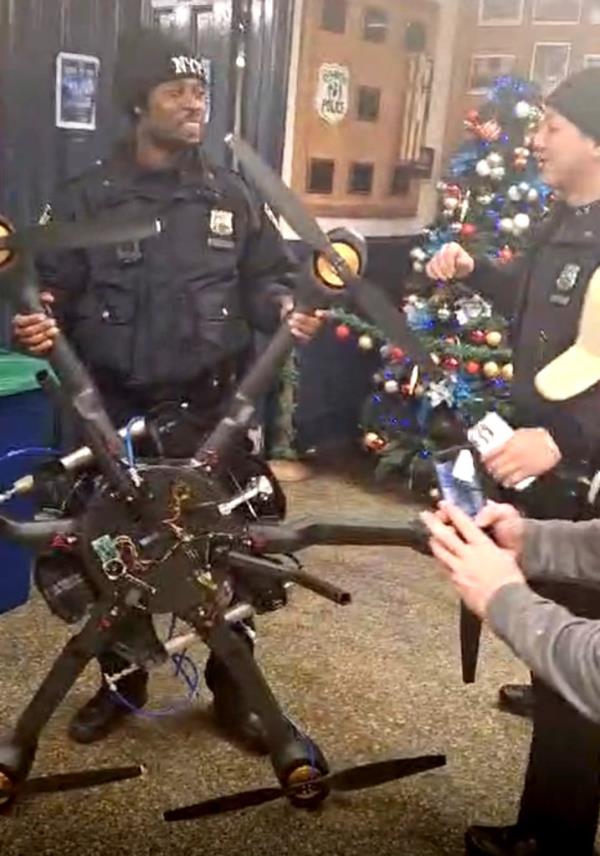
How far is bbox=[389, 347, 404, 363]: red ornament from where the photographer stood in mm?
1688

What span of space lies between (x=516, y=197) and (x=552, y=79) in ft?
0.90

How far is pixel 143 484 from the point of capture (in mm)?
1619

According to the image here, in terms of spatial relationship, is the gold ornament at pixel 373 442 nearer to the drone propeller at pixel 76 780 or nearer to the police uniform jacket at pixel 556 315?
the police uniform jacket at pixel 556 315

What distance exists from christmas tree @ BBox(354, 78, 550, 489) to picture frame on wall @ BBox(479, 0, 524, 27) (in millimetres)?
90

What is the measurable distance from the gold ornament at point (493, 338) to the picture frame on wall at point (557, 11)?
511mm

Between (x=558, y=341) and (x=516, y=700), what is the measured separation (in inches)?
35.2

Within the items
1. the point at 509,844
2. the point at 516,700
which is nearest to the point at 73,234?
the point at 509,844

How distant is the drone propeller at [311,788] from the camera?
5.87 ft

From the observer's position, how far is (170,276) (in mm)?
1661

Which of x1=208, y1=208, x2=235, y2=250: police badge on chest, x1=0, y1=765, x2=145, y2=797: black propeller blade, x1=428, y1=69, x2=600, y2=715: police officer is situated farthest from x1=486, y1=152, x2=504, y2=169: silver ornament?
x1=0, y1=765, x2=145, y2=797: black propeller blade

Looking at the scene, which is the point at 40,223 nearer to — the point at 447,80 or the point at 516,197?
the point at 447,80

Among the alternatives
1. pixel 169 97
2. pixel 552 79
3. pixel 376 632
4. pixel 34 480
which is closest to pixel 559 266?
pixel 552 79

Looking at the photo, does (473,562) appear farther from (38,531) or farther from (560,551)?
(38,531)

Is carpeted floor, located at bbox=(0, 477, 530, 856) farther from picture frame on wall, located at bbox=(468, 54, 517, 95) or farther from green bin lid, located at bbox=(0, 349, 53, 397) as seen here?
picture frame on wall, located at bbox=(468, 54, 517, 95)
